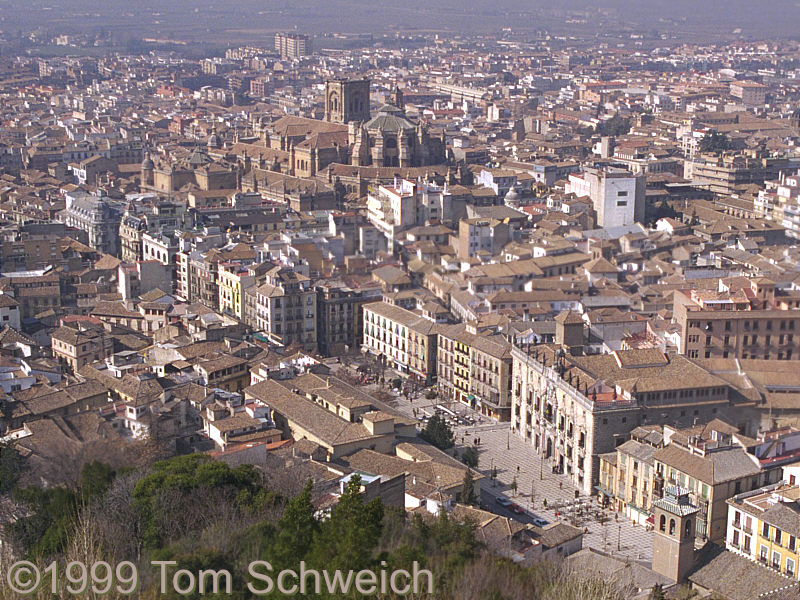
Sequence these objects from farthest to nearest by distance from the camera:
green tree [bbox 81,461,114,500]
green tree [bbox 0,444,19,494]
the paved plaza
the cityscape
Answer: the paved plaza < green tree [bbox 0,444,19,494] < green tree [bbox 81,461,114,500] < the cityscape

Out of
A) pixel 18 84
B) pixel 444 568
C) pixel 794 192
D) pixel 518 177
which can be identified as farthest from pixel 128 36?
pixel 444 568

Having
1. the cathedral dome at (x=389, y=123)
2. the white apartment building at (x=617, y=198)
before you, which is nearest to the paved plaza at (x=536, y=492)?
the white apartment building at (x=617, y=198)

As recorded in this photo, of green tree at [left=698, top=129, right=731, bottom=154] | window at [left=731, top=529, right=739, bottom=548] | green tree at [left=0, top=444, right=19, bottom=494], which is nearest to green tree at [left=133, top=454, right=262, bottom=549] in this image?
green tree at [left=0, top=444, right=19, bottom=494]

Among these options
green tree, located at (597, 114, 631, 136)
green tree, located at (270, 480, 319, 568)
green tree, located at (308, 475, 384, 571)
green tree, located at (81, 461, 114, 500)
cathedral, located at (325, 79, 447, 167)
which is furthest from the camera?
green tree, located at (597, 114, 631, 136)

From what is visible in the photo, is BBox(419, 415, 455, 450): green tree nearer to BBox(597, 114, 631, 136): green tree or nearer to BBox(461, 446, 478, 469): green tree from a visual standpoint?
BBox(461, 446, 478, 469): green tree

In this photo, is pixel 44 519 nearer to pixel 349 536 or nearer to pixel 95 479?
pixel 95 479

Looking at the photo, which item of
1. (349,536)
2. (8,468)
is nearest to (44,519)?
(8,468)
